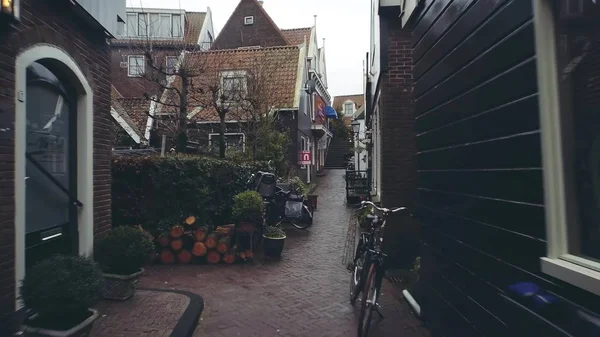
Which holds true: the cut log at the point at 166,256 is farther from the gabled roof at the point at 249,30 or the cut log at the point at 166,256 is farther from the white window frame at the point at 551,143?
the gabled roof at the point at 249,30

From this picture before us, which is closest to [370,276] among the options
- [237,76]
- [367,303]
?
[367,303]

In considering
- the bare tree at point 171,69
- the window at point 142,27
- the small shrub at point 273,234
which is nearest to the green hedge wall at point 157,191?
the small shrub at point 273,234

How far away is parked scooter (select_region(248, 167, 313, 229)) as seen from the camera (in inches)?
368

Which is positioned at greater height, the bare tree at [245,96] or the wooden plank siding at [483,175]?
the bare tree at [245,96]

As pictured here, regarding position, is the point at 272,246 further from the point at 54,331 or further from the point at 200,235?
the point at 54,331

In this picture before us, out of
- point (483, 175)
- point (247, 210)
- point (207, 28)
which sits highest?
point (207, 28)

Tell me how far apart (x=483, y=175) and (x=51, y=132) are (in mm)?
4185

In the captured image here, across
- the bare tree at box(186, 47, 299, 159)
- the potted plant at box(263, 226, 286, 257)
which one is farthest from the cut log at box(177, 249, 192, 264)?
the bare tree at box(186, 47, 299, 159)

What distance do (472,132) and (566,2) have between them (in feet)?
3.46

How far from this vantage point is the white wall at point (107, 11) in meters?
4.71

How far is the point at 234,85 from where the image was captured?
40.5ft

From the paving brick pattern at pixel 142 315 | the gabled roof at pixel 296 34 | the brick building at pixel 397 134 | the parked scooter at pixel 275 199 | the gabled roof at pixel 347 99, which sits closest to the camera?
the paving brick pattern at pixel 142 315

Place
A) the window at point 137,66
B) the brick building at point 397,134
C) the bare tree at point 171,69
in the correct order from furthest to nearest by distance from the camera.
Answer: the window at point 137,66 → the bare tree at point 171,69 → the brick building at point 397,134

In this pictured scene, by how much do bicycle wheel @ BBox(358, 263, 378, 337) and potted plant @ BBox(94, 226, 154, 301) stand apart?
8.45ft
